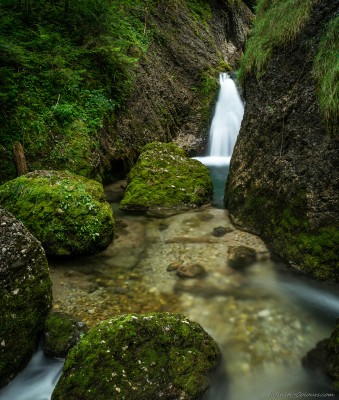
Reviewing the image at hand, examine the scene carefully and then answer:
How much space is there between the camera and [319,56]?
457 centimetres

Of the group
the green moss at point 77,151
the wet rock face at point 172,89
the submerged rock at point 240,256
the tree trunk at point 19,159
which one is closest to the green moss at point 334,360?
the submerged rock at point 240,256

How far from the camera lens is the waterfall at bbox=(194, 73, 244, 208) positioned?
429 inches

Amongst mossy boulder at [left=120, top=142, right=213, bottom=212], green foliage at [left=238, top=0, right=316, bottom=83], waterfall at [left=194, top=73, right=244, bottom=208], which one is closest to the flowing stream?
mossy boulder at [left=120, top=142, right=213, bottom=212]

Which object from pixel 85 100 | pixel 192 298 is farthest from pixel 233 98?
pixel 192 298

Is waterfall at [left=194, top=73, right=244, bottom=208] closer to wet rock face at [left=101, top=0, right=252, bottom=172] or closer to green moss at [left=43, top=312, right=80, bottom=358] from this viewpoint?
wet rock face at [left=101, top=0, right=252, bottom=172]

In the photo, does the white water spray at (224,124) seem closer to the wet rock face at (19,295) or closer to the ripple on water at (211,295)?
the ripple on water at (211,295)

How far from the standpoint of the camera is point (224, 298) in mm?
3979

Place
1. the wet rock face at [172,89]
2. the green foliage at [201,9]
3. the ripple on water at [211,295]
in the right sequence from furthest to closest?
the green foliage at [201,9] → the wet rock face at [172,89] → the ripple on water at [211,295]

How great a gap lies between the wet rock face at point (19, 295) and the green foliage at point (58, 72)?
361 centimetres

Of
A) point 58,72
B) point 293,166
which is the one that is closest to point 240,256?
point 293,166

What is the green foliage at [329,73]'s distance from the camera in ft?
13.5

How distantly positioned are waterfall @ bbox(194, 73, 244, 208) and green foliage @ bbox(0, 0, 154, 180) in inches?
144

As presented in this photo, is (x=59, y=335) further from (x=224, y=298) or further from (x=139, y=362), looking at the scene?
(x=224, y=298)

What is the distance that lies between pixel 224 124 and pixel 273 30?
6780 millimetres
